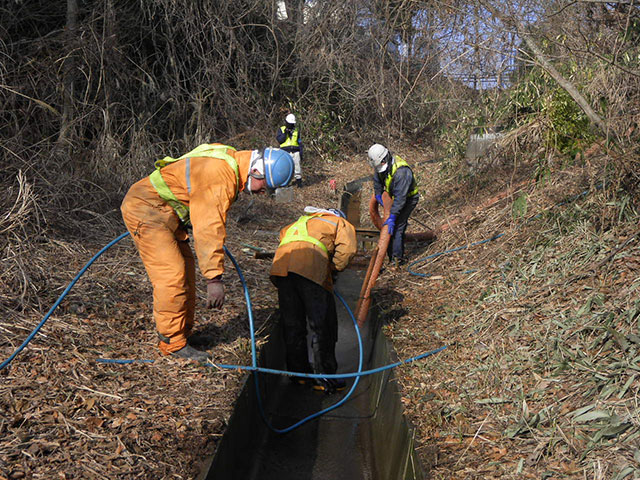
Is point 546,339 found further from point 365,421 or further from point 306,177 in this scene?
point 306,177

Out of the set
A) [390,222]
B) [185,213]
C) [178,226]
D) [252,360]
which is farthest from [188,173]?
[390,222]

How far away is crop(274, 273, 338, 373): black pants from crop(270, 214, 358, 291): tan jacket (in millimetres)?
173

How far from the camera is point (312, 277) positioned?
494 centimetres

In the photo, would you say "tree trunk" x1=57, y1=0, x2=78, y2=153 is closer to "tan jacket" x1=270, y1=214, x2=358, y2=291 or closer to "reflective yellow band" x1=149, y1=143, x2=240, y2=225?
"reflective yellow band" x1=149, y1=143, x2=240, y2=225

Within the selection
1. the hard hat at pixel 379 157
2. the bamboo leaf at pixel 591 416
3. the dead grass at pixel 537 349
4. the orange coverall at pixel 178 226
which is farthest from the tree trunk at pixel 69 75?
the bamboo leaf at pixel 591 416

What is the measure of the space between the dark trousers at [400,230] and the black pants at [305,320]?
2.65m

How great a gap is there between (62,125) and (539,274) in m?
8.18

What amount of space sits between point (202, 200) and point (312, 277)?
4.77 feet

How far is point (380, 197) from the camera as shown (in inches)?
331

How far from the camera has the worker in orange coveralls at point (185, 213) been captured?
3.86 meters

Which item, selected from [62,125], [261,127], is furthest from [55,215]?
[261,127]

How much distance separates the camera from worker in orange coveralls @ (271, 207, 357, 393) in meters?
4.96

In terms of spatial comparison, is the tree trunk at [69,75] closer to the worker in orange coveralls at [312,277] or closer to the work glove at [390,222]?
the work glove at [390,222]

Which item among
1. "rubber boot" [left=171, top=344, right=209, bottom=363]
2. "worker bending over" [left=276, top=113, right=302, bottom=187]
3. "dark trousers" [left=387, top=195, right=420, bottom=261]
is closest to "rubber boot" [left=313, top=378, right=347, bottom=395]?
"rubber boot" [left=171, top=344, right=209, bottom=363]
